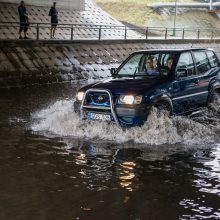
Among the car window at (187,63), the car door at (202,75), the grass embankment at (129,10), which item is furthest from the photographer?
the grass embankment at (129,10)

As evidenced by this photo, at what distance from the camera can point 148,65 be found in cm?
1058

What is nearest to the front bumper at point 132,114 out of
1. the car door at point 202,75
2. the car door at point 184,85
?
the car door at point 184,85

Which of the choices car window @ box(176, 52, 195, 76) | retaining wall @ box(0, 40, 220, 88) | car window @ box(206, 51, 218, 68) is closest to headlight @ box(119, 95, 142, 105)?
car window @ box(176, 52, 195, 76)

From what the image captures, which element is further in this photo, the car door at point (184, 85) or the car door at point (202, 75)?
the car door at point (202, 75)

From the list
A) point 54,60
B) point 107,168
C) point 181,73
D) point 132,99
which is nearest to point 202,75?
point 181,73

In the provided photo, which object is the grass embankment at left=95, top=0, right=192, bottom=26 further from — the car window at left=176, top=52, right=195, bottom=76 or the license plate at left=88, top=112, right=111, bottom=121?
the license plate at left=88, top=112, right=111, bottom=121

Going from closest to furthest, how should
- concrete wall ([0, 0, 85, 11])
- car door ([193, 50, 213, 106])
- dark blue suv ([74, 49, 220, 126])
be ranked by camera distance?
dark blue suv ([74, 49, 220, 126]) < car door ([193, 50, 213, 106]) < concrete wall ([0, 0, 85, 11])

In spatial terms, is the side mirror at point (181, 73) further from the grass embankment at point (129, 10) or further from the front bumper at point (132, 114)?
the grass embankment at point (129, 10)

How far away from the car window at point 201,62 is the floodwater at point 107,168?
0.99m

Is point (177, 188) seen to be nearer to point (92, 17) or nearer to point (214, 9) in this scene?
point (92, 17)

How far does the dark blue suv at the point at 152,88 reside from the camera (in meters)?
9.20

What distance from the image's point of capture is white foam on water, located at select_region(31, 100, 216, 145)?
9.27 m

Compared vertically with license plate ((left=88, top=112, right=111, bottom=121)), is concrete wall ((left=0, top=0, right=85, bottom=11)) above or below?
above

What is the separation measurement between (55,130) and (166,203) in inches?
186
